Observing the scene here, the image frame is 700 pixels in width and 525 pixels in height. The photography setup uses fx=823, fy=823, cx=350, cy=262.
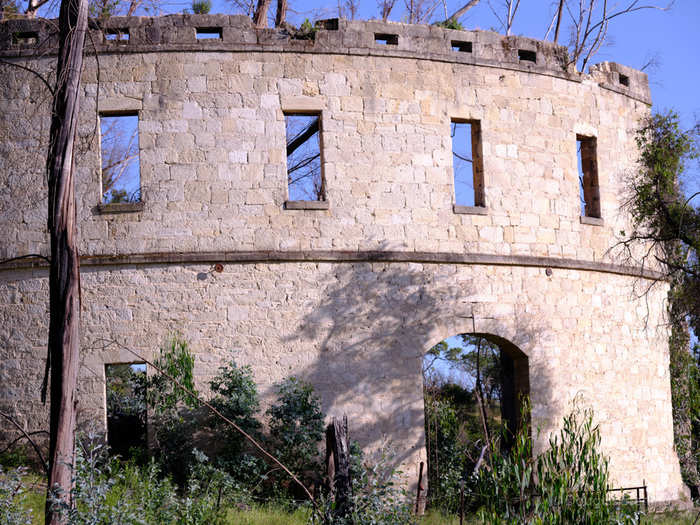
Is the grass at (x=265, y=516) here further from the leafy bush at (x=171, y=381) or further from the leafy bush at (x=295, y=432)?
the leafy bush at (x=171, y=381)

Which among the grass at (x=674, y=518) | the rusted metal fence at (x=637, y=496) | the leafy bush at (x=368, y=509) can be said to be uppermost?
the leafy bush at (x=368, y=509)

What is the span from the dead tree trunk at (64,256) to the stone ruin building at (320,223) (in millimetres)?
2087

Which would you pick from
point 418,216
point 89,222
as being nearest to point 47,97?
point 89,222

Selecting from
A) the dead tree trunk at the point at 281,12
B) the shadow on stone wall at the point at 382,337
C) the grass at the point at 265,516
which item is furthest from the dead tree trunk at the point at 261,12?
the grass at the point at 265,516

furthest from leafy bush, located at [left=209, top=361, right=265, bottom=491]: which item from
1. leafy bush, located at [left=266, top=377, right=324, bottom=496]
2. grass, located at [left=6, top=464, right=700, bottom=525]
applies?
grass, located at [left=6, top=464, right=700, bottom=525]

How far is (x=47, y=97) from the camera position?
11.5 meters

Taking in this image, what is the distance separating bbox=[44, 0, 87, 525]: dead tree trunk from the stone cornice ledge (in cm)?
240

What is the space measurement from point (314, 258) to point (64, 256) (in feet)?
12.3

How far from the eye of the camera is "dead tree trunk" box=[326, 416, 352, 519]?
691cm

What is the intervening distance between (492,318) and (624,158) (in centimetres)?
396

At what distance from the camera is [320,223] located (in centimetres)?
1141

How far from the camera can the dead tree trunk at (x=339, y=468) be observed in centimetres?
691

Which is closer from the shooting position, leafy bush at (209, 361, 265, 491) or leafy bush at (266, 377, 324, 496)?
leafy bush at (209, 361, 265, 491)

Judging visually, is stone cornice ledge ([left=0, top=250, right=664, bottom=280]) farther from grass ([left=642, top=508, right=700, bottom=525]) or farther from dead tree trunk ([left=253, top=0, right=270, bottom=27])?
dead tree trunk ([left=253, top=0, right=270, bottom=27])
